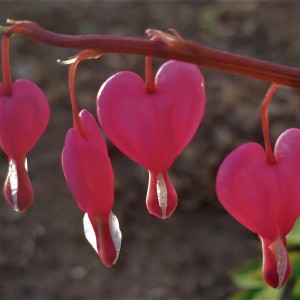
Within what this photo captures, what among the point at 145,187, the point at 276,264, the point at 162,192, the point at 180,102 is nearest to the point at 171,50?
the point at 180,102

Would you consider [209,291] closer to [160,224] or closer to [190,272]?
[190,272]

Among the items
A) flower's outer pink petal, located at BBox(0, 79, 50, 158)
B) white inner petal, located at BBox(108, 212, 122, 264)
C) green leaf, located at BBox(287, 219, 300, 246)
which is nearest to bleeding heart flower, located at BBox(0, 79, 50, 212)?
flower's outer pink petal, located at BBox(0, 79, 50, 158)

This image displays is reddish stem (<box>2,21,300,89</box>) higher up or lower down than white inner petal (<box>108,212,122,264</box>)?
higher up

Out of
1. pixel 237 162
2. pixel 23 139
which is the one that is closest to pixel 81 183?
pixel 23 139

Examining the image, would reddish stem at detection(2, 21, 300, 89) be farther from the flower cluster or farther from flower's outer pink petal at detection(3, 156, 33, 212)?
flower's outer pink petal at detection(3, 156, 33, 212)

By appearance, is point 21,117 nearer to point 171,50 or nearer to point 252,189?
point 171,50

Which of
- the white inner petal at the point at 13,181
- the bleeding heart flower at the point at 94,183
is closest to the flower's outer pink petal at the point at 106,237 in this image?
the bleeding heart flower at the point at 94,183

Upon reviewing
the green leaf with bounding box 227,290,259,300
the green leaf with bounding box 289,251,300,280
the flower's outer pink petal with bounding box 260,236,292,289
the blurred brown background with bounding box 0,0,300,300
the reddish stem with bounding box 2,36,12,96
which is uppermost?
the reddish stem with bounding box 2,36,12,96
